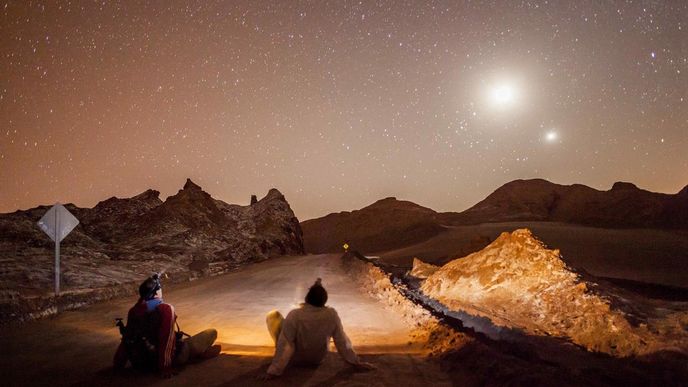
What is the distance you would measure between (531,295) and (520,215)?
407ft

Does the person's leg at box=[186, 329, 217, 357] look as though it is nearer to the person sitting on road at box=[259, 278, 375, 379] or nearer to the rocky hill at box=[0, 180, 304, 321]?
the person sitting on road at box=[259, 278, 375, 379]

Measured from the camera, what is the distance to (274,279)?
2209cm

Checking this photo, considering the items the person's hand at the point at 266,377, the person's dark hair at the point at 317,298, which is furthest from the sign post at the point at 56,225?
the person's dark hair at the point at 317,298

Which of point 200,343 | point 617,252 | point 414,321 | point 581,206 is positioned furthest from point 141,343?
point 581,206

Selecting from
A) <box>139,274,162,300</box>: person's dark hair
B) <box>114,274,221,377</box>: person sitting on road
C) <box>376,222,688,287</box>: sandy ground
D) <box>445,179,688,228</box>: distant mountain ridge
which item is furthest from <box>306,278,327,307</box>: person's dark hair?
<box>445,179,688,228</box>: distant mountain ridge

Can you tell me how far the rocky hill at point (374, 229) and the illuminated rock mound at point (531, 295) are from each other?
86537mm

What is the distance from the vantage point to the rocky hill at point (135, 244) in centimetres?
1667

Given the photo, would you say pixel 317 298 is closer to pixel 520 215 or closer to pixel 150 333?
pixel 150 333

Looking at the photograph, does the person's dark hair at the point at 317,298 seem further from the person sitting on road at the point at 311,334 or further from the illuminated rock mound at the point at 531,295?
the illuminated rock mound at the point at 531,295

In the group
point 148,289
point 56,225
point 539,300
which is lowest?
point 539,300

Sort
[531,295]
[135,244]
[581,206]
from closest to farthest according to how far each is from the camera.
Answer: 1. [531,295]
2. [135,244]
3. [581,206]

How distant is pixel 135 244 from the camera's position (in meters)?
36.1

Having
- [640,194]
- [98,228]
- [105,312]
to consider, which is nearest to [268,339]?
[105,312]

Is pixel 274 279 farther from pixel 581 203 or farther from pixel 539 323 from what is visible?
pixel 581 203
